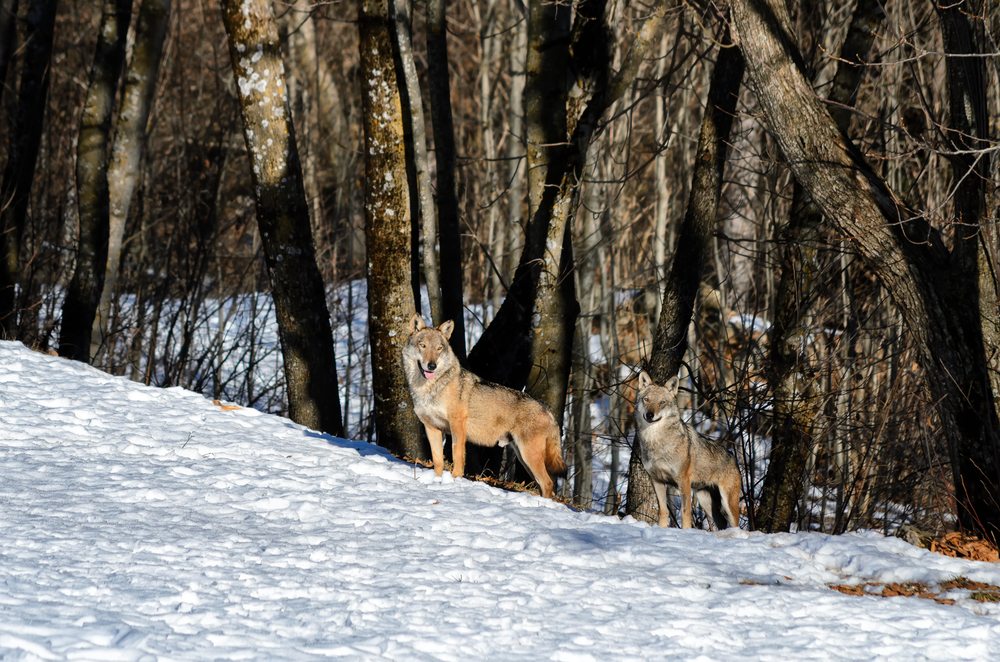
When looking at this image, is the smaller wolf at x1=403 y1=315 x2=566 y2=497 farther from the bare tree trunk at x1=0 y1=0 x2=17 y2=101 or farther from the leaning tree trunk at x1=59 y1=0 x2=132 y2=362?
the bare tree trunk at x1=0 y1=0 x2=17 y2=101

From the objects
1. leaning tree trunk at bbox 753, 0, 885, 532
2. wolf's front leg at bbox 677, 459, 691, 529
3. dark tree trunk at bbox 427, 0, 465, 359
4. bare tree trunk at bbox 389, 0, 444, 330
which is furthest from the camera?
dark tree trunk at bbox 427, 0, 465, 359

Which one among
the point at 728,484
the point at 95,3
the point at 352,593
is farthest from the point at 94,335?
the point at 95,3

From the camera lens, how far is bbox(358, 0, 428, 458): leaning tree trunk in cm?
1263

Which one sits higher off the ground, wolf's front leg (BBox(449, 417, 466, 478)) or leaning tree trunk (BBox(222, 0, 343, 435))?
leaning tree trunk (BBox(222, 0, 343, 435))

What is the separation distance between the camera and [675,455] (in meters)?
10.4

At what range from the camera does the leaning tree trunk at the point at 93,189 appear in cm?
1611

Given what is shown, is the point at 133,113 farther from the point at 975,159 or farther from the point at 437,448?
the point at 975,159

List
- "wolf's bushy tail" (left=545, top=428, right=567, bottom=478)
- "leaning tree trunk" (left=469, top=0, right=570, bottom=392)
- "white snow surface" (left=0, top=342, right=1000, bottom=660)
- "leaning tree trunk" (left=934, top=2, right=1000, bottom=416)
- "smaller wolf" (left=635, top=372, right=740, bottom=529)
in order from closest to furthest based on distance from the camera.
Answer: "white snow surface" (left=0, top=342, right=1000, bottom=660), "leaning tree trunk" (left=934, top=2, right=1000, bottom=416), "smaller wolf" (left=635, top=372, right=740, bottom=529), "wolf's bushy tail" (left=545, top=428, right=567, bottom=478), "leaning tree trunk" (left=469, top=0, right=570, bottom=392)

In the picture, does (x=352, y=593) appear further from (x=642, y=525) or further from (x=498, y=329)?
(x=498, y=329)

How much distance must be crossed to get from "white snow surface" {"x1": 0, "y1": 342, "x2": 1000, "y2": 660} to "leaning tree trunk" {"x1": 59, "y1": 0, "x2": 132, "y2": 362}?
5458 millimetres

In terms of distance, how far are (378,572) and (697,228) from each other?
686 centimetres

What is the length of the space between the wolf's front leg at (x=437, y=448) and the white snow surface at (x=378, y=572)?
0.50ft

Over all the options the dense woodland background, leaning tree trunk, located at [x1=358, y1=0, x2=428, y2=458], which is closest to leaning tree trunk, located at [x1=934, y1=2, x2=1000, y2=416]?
the dense woodland background

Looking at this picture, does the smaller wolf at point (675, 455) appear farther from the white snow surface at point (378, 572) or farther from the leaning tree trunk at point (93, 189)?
the leaning tree trunk at point (93, 189)
